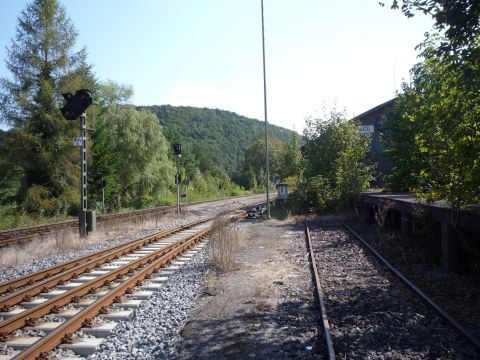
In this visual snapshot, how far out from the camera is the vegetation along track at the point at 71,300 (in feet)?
19.7

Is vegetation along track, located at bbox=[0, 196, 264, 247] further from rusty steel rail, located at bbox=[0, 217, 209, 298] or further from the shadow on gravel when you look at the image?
the shadow on gravel

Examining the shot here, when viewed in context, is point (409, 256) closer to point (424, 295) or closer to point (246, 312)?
point (424, 295)

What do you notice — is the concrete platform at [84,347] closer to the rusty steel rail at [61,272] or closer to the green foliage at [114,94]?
the rusty steel rail at [61,272]

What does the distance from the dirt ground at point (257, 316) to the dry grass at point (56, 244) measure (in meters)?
6.17

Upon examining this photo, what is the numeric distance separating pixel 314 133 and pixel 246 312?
24.0 metres

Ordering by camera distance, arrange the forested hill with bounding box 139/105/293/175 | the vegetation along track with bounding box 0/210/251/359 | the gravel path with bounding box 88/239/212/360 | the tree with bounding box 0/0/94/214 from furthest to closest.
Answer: the forested hill with bounding box 139/105/293/175 < the tree with bounding box 0/0/94/214 < the vegetation along track with bounding box 0/210/251/359 < the gravel path with bounding box 88/239/212/360

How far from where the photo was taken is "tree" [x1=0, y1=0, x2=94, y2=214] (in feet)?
96.8

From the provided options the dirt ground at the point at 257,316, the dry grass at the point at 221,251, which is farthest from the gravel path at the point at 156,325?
the dry grass at the point at 221,251

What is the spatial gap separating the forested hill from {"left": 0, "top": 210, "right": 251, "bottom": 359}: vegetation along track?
13406 centimetres

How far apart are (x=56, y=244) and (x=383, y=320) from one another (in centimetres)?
1167

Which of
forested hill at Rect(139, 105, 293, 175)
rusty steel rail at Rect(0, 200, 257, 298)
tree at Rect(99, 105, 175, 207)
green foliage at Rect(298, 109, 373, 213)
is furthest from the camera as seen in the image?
forested hill at Rect(139, 105, 293, 175)

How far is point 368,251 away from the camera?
40.8 ft

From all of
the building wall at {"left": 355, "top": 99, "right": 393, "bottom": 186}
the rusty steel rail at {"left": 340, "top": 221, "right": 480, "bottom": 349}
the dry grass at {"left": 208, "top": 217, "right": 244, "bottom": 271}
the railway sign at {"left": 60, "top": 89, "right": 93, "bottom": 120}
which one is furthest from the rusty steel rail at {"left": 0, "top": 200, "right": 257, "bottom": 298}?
the building wall at {"left": 355, "top": 99, "right": 393, "bottom": 186}

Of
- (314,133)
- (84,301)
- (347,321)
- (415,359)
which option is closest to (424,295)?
(347,321)
